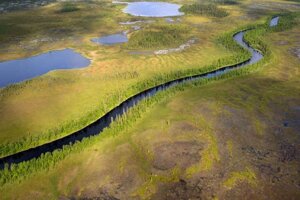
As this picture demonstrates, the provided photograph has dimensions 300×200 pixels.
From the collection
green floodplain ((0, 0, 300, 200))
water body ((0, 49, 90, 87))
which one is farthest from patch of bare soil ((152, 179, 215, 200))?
water body ((0, 49, 90, 87))

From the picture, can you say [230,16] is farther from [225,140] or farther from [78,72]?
[225,140]

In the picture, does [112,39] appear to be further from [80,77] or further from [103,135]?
[103,135]

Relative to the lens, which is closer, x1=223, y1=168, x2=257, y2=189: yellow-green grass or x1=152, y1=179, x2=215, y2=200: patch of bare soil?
x1=152, y1=179, x2=215, y2=200: patch of bare soil

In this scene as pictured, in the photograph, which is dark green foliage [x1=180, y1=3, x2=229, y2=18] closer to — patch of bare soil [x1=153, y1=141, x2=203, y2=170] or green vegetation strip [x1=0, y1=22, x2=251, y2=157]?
green vegetation strip [x1=0, y1=22, x2=251, y2=157]

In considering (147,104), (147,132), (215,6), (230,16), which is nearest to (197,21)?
(230,16)

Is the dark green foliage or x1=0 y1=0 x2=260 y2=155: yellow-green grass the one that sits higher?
the dark green foliage
